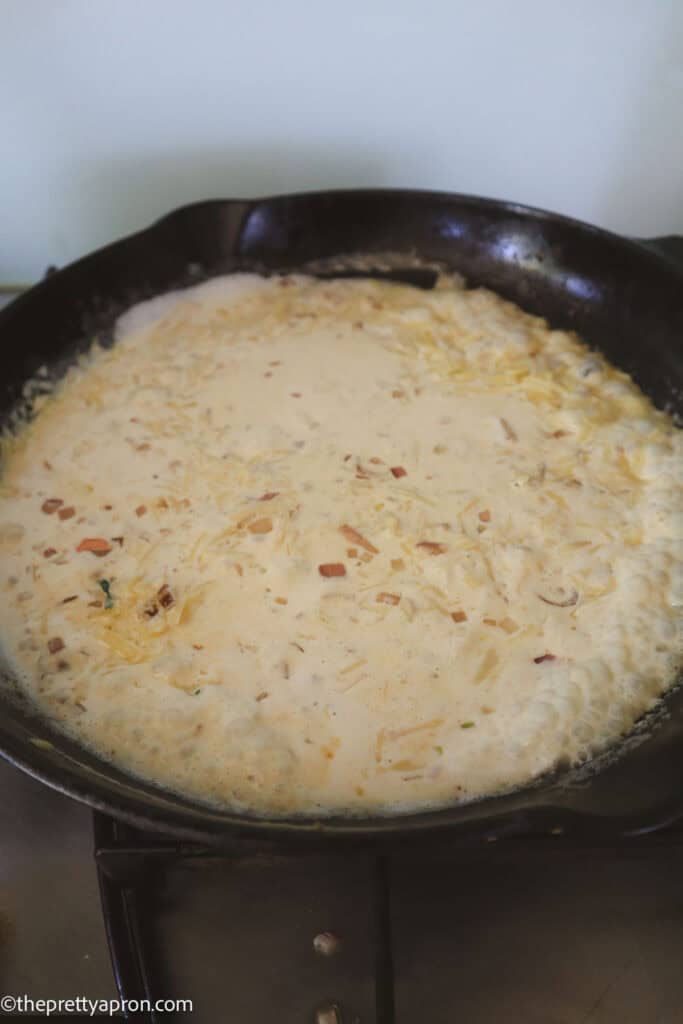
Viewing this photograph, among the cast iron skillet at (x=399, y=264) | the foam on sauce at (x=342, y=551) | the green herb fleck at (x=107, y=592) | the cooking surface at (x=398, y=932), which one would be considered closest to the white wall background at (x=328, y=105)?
the cast iron skillet at (x=399, y=264)

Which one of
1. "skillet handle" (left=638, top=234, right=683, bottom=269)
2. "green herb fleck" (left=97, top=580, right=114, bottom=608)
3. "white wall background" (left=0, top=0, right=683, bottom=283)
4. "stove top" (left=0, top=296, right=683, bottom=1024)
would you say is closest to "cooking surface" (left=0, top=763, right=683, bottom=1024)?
"stove top" (left=0, top=296, right=683, bottom=1024)

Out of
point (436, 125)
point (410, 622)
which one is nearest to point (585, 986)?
point (410, 622)

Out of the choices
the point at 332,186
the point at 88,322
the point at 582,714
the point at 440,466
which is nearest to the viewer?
the point at 582,714

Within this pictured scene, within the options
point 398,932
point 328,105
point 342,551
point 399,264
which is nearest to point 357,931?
point 398,932

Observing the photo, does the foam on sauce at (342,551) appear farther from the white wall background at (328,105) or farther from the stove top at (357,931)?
the white wall background at (328,105)

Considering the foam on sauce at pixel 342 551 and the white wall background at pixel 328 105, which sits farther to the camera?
the white wall background at pixel 328 105

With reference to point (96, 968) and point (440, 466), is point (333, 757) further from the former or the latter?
point (440, 466)
